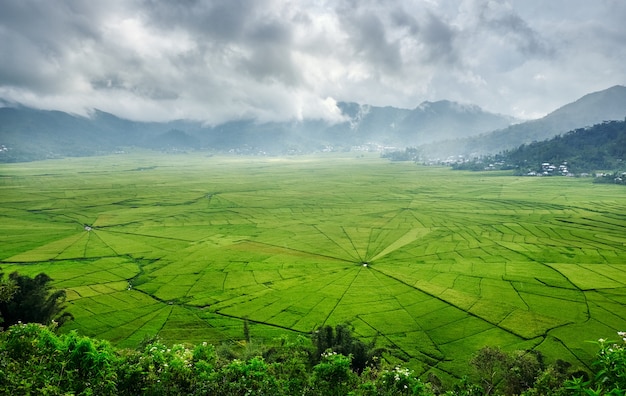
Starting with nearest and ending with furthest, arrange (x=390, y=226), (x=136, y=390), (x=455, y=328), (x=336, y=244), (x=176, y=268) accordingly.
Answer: (x=136, y=390) < (x=455, y=328) < (x=176, y=268) < (x=336, y=244) < (x=390, y=226)

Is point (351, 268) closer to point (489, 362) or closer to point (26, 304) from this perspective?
point (489, 362)

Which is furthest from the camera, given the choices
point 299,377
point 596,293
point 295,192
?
point 295,192

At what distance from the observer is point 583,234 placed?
211 feet

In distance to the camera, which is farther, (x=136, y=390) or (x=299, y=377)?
(x=299, y=377)

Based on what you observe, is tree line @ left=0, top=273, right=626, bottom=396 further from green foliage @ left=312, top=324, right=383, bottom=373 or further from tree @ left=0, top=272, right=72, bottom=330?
tree @ left=0, top=272, right=72, bottom=330

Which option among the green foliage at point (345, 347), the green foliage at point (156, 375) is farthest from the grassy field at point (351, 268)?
the green foliage at point (156, 375)

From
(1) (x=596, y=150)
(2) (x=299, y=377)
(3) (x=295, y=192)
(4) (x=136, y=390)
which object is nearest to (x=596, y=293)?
(2) (x=299, y=377)

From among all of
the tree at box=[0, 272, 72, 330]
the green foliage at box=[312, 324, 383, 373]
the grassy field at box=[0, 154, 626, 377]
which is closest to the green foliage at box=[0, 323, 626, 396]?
the green foliage at box=[312, 324, 383, 373]

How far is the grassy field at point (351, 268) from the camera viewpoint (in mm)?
34469

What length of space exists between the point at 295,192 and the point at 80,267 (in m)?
81.7

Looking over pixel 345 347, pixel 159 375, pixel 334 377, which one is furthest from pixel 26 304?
pixel 334 377

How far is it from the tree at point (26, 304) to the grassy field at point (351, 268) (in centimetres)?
350

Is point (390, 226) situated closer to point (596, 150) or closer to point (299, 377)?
point (299, 377)

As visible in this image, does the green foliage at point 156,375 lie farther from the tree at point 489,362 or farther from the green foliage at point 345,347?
the green foliage at point 345,347
